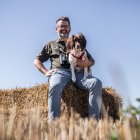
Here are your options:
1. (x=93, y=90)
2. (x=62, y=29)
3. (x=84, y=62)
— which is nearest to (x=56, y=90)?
(x=93, y=90)

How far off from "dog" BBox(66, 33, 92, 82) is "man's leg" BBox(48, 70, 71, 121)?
107mm

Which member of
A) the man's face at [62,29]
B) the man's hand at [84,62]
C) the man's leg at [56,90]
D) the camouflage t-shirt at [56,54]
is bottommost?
the man's leg at [56,90]

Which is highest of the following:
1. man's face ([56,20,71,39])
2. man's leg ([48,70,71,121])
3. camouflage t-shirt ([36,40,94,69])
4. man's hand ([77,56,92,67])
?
man's face ([56,20,71,39])

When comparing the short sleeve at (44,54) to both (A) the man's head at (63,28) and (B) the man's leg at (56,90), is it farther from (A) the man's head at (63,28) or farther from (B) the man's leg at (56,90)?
(B) the man's leg at (56,90)

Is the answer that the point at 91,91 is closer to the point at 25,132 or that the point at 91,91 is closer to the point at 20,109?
the point at 20,109

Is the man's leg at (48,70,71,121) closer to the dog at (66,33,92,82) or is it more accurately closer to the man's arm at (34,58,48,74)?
the dog at (66,33,92,82)

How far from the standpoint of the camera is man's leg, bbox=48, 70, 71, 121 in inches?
156

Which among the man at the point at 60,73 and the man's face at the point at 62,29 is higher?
the man's face at the point at 62,29

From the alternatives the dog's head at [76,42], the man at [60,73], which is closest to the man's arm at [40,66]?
the man at [60,73]

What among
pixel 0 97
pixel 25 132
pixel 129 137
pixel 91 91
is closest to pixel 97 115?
pixel 91 91

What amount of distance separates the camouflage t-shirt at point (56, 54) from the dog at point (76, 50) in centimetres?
10

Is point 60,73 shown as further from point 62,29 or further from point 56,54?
point 62,29

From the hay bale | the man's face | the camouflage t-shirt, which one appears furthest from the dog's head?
the hay bale

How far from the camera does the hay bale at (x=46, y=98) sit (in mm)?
4727
